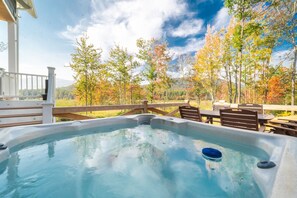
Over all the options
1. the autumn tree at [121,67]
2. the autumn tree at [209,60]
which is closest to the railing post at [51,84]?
the autumn tree at [121,67]

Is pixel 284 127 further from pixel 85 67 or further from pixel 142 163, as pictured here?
pixel 85 67

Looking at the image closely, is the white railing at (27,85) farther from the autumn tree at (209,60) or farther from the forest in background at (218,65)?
the autumn tree at (209,60)

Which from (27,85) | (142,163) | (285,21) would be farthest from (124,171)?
(285,21)

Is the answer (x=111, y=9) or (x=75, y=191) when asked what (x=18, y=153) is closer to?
(x=75, y=191)

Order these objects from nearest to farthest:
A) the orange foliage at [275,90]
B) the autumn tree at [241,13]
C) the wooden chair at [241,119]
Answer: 1. the wooden chair at [241,119]
2. the autumn tree at [241,13]
3. the orange foliage at [275,90]

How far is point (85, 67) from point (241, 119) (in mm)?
6563

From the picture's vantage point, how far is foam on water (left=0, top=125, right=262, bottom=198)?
1.25m

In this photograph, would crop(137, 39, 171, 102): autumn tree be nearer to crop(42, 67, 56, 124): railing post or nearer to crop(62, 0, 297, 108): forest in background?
crop(62, 0, 297, 108): forest in background

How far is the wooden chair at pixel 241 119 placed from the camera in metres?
2.46

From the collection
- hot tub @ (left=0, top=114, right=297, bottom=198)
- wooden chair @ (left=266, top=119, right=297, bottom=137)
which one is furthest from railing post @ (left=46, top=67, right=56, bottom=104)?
wooden chair @ (left=266, top=119, right=297, bottom=137)

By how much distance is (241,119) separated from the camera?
2.58m

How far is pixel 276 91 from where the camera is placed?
873cm

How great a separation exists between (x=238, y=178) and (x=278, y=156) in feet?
1.31

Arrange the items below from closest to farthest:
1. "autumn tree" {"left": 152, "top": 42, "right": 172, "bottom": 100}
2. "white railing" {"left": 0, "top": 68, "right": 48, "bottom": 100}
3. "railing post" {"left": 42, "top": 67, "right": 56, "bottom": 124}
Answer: "railing post" {"left": 42, "top": 67, "right": 56, "bottom": 124} → "white railing" {"left": 0, "top": 68, "right": 48, "bottom": 100} → "autumn tree" {"left": 152, "top": 42, "right": 172, "bottom": 100}
